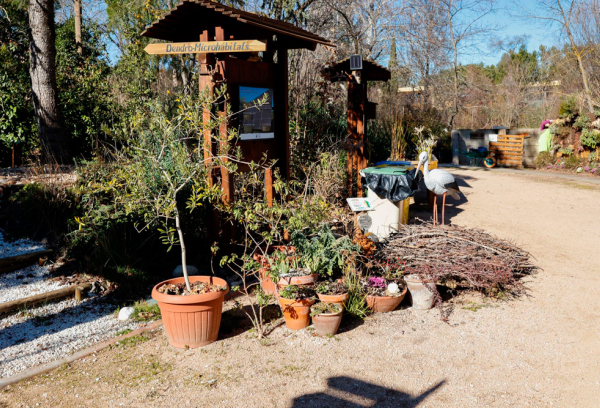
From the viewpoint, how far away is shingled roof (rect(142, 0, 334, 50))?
510cm

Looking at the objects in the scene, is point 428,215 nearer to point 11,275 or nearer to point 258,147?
point 258,147

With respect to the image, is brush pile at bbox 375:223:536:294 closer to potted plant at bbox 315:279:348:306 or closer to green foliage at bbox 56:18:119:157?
potted plant at bbox 315:279:348:306

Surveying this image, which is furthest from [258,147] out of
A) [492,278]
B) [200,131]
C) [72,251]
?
[492,278]

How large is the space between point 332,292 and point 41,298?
9.47 feet

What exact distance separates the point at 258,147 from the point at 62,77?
241 inches

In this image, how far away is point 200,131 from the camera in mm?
4383

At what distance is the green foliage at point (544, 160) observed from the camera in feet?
53.1

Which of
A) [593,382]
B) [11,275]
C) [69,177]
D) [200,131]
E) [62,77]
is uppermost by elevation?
[62,77]

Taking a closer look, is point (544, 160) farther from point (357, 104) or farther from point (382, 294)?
point (382, 294)

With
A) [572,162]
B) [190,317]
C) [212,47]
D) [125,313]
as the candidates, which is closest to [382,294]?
[190,317]

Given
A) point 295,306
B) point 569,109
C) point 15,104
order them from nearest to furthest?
point 295,306
point 15,104
point 569,109

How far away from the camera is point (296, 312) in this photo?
4195mm

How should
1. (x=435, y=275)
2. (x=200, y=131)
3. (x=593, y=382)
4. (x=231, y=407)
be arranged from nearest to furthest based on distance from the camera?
(x=231, y=407) → (x=593, y=382) → (x=200, y=131) → (x=435, y=275)

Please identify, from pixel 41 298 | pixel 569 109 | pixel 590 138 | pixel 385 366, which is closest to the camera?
pixel 385 366
